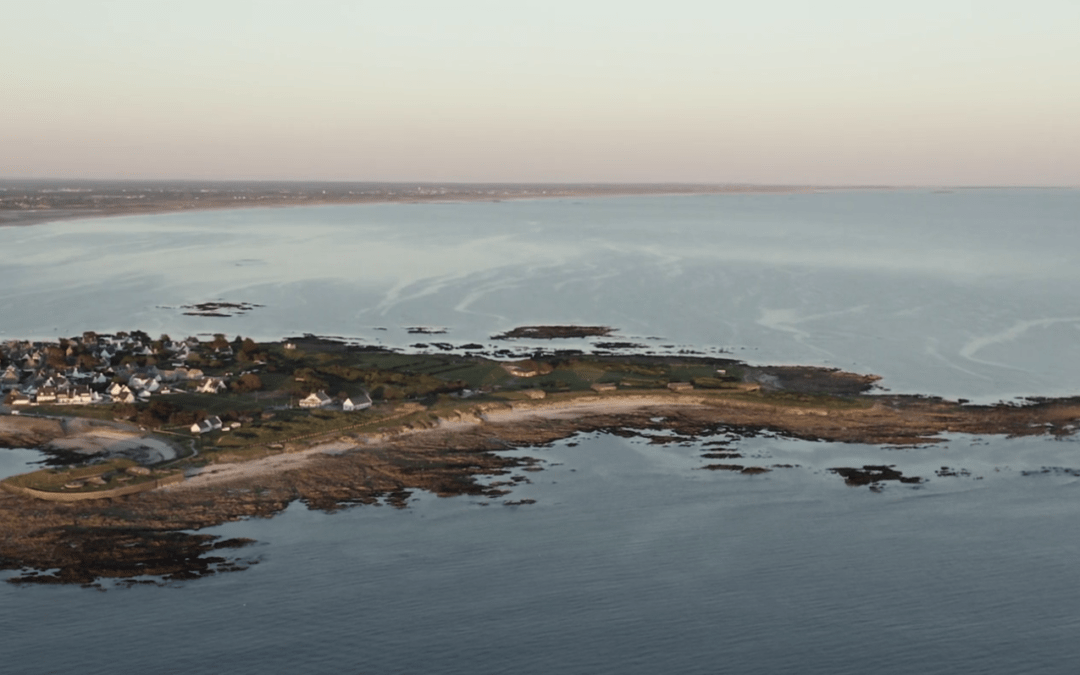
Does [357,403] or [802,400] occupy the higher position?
[802,400]

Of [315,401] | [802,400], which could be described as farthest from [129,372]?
[802,400]

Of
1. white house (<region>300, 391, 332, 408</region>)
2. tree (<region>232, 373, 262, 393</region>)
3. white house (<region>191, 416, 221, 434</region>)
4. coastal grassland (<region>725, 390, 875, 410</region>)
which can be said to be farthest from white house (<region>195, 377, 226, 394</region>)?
coastal grassland (<region>725, 390, 875, 410</region>)

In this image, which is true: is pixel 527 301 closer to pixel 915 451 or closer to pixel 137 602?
pixel 915 451

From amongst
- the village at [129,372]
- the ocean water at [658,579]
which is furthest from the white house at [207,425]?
the ocean water at [658,579]

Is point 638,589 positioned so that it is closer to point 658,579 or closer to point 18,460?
point 658,579

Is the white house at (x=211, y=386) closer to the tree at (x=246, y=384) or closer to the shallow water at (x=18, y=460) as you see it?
the tree at (x=246, y=384)

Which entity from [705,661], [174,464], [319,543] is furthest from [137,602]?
[705,661]

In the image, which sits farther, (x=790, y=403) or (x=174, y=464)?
(x=790, y=403)

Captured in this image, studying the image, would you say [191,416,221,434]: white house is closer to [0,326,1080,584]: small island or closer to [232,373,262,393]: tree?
[0,326,1080,584]: small island
